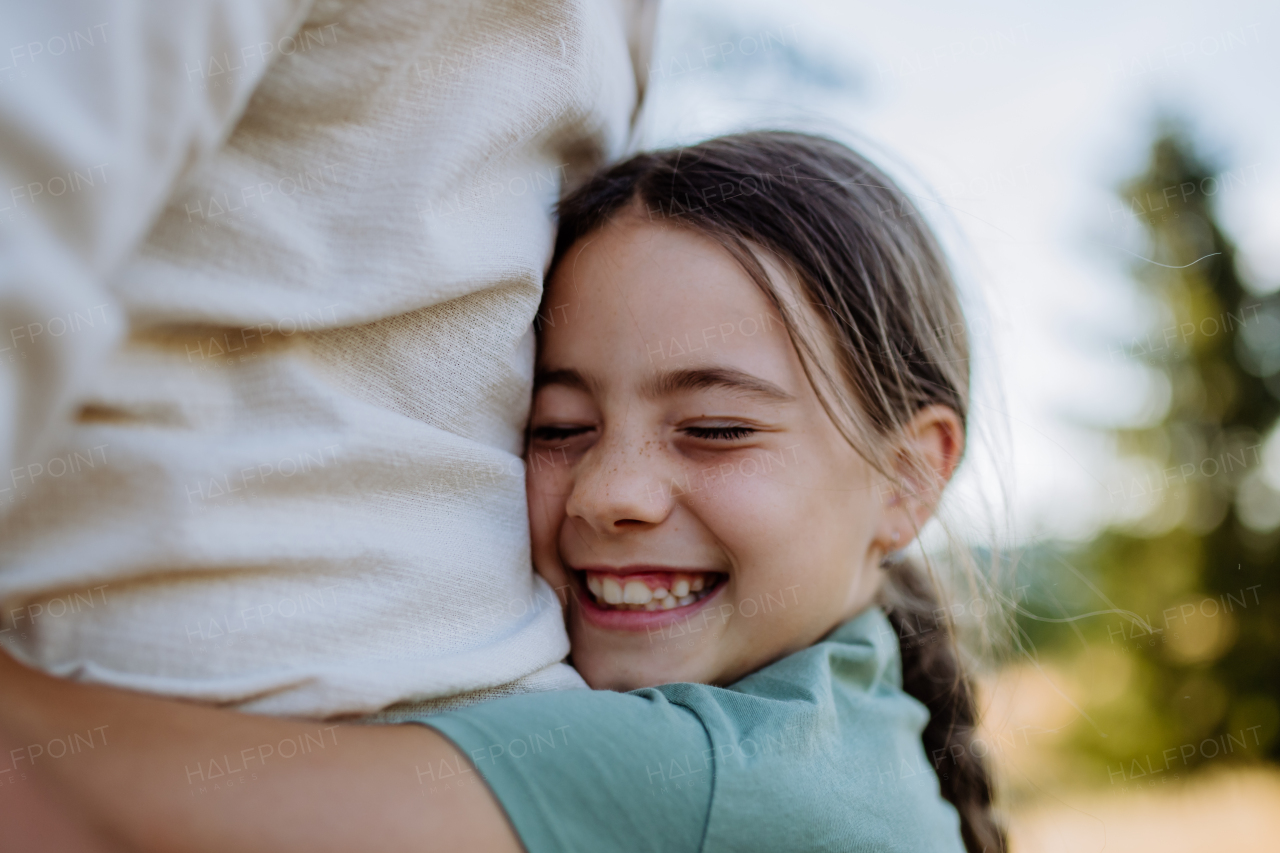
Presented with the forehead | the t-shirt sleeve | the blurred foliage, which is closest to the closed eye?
the forehead

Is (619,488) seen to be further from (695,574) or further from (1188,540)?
(1188,540)

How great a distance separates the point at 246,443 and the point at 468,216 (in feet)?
1.10

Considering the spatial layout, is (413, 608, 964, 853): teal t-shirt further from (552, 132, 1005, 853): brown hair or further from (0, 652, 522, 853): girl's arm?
(552, 132, 1005, 853): brown hair

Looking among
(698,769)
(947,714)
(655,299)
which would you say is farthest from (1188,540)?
(698,769)

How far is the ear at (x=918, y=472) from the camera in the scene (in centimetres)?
146

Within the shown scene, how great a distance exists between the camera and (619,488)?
1172 millimetres

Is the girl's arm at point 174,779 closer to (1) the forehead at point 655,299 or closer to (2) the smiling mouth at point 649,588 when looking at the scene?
(2) the smiling mouth at point 649,588

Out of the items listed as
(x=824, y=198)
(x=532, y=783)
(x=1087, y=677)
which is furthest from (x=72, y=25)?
(x=1087, y=677)

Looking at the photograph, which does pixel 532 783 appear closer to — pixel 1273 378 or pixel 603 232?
pixel 603 232

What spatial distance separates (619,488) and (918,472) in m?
0.59

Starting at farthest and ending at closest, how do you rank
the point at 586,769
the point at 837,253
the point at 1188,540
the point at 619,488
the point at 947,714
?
the point at 1188,540 → the point at 947,714 → the point at 837,253 → the point at 619,488 → the point at 586,769

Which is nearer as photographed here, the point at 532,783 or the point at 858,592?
the point at 532,783

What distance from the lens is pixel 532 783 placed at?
2.68ft

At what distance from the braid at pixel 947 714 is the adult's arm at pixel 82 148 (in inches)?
57.9
